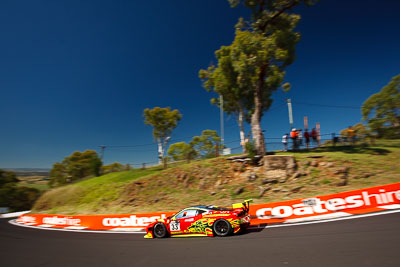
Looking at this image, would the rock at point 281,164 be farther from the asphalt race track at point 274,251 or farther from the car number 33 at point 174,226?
the car number 33 at point 174,226

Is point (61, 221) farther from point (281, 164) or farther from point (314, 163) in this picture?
point (314, 163)

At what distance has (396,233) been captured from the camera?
5078 millimetres

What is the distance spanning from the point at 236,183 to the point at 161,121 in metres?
25.6

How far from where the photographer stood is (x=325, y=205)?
324 inches

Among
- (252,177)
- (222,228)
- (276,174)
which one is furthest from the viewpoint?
(252,177)

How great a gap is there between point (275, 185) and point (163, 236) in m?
8.41

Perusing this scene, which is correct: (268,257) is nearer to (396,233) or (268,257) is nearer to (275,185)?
(396,233)

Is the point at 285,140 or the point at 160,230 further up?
the point at 285,140

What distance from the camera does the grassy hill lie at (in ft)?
39.5

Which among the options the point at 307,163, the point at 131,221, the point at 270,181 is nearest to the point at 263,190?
the point at 270,181

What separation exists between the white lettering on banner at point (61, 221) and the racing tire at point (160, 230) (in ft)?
27.4

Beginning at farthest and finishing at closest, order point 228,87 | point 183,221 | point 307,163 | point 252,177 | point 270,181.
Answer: point 228,87 < point 252,177 < point 307,163 < point 270,181 < point 183,221

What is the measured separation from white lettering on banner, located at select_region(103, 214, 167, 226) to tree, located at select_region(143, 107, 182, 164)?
81.4ft

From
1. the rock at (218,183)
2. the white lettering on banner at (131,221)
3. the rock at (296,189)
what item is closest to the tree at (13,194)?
the white lettering on banner at (131,221)
